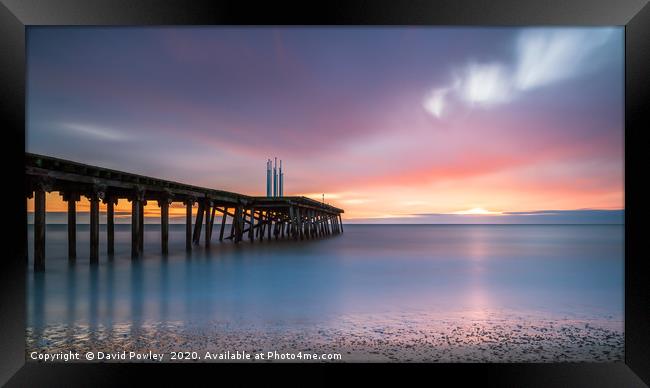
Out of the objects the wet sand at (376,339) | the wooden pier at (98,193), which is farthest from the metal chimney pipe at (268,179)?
the wet sand at (376,339)

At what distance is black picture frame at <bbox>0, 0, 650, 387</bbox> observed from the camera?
3904 mm

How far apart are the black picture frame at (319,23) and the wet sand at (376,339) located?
3.65 feet

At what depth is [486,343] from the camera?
5.68 meters

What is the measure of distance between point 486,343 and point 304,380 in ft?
9.85

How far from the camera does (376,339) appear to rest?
19.5 ft

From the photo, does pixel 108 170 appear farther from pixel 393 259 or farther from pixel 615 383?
pixel 393 259

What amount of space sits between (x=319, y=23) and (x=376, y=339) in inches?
168

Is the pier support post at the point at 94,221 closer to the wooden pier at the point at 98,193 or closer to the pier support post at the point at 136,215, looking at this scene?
the wooden pier at the point at 98,193

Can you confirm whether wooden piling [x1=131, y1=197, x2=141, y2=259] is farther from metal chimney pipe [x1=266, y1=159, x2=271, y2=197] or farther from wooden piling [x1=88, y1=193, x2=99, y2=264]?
metal chimney pipe [x1=266, y1=159, x2=271, y2=197]

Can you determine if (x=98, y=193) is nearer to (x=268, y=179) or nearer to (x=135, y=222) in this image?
(x=135, y=222)

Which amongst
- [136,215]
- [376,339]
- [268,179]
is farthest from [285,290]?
[268,179]

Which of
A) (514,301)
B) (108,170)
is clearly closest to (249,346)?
(514,301)

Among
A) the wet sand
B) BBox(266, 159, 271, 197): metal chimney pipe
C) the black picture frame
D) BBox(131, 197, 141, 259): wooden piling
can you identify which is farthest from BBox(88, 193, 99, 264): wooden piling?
BBox(266, 159, 271, 197): metal chimney pipe

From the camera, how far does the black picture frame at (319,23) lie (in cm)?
390
